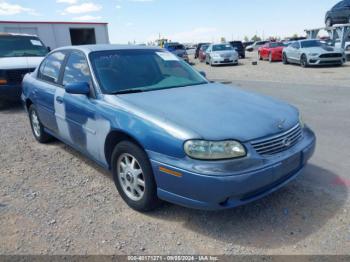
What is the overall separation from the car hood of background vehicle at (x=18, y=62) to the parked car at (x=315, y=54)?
13216mm

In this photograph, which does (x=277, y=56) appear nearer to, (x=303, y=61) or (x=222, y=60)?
(x=222, y=60)

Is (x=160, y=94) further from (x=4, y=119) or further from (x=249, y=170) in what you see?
(x=4, y=119)

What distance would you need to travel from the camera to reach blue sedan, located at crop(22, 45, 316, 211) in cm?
251

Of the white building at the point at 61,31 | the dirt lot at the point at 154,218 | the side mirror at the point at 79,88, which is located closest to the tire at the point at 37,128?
the dirt lot at the point at 154,218

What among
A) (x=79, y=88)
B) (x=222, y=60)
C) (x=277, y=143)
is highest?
(x=79, y=88)

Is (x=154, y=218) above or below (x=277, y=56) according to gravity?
above

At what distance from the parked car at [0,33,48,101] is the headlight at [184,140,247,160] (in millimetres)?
6850

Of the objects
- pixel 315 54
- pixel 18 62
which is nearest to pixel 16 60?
pixel 18 62

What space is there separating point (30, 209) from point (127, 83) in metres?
1.70

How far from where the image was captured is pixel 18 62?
26.9 feet

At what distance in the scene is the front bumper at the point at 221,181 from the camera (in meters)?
2.45

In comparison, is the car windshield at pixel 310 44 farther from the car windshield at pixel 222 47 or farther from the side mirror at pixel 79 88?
the side mirror at pixel 79 88

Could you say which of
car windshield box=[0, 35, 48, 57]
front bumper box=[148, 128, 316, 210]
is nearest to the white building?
car windshield box=[0, 35, 48, 57]

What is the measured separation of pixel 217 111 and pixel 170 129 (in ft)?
1.86
